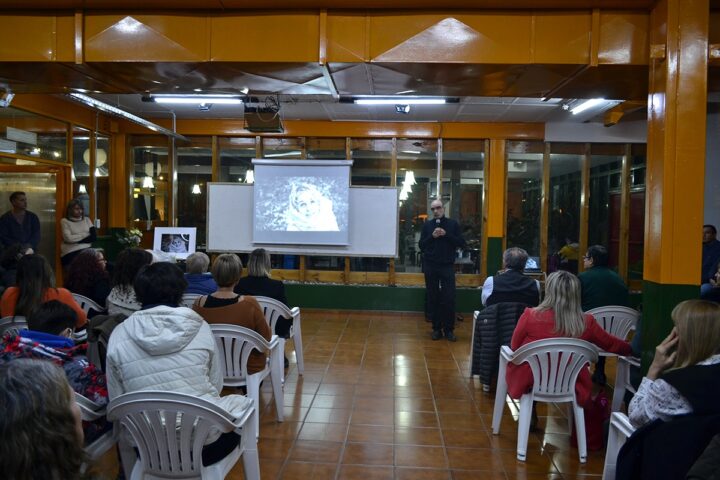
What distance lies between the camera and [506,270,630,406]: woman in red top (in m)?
3.21

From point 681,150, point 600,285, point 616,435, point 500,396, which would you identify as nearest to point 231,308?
point 500,396

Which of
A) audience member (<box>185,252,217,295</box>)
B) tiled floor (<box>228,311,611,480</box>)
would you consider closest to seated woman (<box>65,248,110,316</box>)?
audience member (<box>185,252,217,295</box>)

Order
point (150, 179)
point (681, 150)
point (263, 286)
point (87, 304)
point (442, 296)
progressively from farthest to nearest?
point (150, 179)
point (442, 296)
point (263, 286)
point (87, 304)
point (681, 150)

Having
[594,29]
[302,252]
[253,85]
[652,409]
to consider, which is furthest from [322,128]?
[652,409]

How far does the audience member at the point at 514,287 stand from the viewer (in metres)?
4.24

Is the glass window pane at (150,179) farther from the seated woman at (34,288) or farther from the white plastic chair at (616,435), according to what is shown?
the white plastic chair at (616,435)

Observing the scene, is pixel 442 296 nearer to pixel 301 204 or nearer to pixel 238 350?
pixel 301 204

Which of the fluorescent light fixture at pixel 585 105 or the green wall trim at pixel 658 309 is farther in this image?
the fluorescent light fixture at pixel 585 105

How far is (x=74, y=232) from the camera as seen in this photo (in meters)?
6.47

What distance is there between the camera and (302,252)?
7809mm

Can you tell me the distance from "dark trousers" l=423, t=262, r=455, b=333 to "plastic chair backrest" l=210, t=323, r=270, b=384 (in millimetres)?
3446

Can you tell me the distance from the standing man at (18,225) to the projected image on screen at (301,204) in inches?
111

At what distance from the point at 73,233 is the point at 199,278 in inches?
125

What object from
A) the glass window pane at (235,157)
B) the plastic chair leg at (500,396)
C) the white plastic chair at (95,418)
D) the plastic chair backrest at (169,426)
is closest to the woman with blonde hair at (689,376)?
the plastic chair leg at (500,396)
